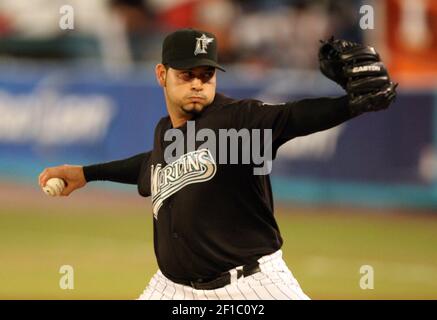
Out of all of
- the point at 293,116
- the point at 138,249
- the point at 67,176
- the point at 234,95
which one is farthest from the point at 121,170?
the point at 234,95

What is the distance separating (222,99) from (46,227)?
8.66 m

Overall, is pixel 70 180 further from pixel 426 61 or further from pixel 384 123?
pixel 426 61

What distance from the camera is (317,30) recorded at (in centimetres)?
1670

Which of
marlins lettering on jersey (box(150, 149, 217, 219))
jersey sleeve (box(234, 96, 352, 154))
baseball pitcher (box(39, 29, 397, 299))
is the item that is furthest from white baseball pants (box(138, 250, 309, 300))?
jersey sleeve (box(234, 96, 352, 154))

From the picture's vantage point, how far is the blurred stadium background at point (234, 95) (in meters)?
11.5

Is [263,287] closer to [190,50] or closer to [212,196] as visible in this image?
[212,196]

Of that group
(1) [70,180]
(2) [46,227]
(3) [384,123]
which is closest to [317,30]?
(3) [384,123]

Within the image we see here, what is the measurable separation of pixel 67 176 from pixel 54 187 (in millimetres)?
199

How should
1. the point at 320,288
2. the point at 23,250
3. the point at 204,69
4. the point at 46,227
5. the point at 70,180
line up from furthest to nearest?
the point at 46,227, the point at 23,250, the point at 320,288, the point at 70,180, the point at 204,69

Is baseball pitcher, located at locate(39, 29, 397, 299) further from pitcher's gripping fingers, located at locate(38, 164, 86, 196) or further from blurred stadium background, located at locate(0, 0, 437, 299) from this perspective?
blurred stadium background, located at locate(0, 0, 437, 299)

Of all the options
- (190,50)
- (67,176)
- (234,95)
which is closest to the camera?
(190,50)

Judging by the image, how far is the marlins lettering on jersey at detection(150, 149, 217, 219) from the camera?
5242 millimetres

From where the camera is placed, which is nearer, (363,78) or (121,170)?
(363,78)

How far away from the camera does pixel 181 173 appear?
5.38 metres
